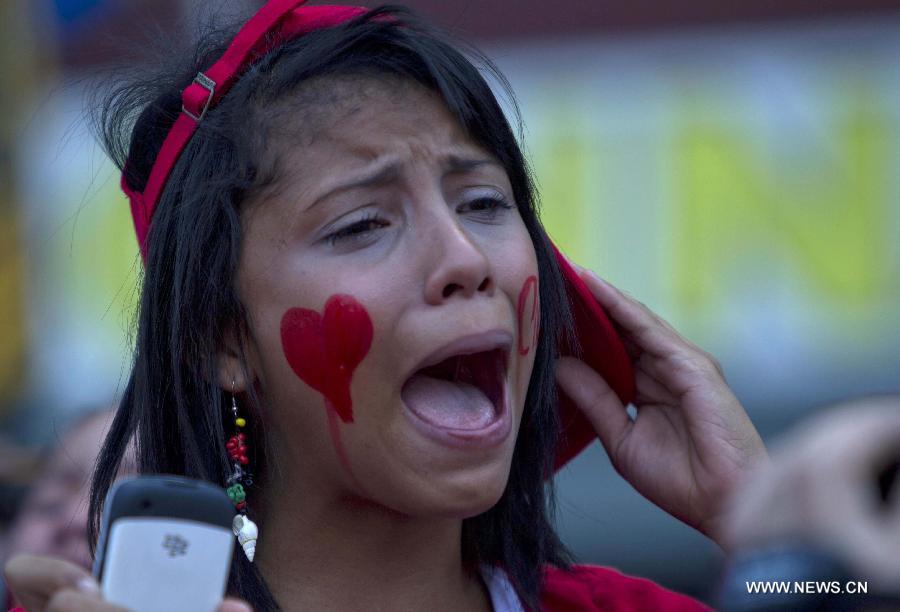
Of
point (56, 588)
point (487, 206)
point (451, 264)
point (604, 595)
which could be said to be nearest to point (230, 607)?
point (56, 588)

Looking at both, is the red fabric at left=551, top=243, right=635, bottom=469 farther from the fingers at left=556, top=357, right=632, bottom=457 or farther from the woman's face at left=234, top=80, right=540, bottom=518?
the woman's face at left=234, top=80, right=540, bottom=518

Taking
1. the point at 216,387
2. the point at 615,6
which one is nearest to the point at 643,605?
the point at 216,387

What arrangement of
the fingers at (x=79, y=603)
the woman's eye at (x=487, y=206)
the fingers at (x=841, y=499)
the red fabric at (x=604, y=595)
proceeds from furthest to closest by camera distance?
the red fabric at (x=604, y=595)
the woman's eye at (x=487, y=206)
the fingers at (x=79, y=603)
the fingers at (x=841, y=499)

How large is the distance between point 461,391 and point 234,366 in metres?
0.42

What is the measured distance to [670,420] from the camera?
2.75m

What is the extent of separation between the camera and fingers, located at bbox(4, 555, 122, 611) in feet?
4.44

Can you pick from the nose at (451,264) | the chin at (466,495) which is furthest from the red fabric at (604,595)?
the nose at (451,264)

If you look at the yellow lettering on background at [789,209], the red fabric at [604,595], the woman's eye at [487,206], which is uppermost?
the woman's eye at [487,206]

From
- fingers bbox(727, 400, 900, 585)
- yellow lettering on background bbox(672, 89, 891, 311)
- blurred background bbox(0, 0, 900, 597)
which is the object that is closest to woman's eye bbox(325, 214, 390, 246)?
fingers bbox(727, 400, 900, 585)

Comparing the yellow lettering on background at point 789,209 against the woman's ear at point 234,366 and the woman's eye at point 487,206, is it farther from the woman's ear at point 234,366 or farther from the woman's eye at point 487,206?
the woman's ear at point 234,366

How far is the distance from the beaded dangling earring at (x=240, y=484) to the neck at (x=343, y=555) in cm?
Result: 6

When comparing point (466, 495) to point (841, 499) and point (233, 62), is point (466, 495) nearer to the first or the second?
point (233, 62)

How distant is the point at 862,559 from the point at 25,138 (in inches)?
249

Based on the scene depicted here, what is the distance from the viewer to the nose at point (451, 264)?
211 cm
